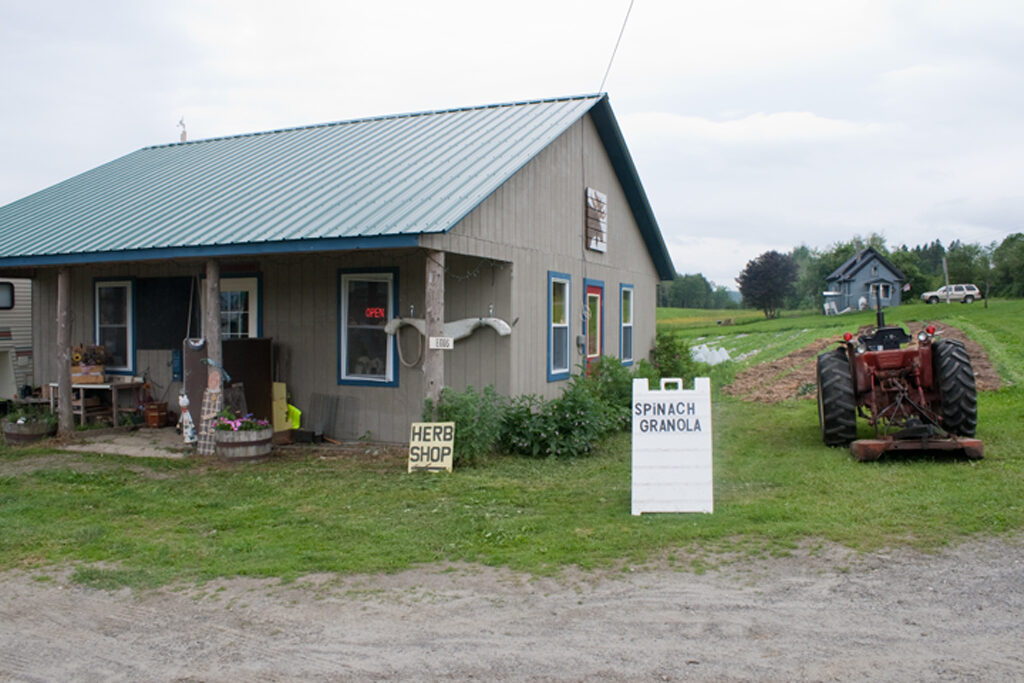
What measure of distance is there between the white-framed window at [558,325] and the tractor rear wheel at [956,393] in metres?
5.07

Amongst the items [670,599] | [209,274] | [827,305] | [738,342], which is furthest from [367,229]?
[827,305]

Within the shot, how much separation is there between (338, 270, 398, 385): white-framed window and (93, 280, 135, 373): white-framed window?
13.7ft

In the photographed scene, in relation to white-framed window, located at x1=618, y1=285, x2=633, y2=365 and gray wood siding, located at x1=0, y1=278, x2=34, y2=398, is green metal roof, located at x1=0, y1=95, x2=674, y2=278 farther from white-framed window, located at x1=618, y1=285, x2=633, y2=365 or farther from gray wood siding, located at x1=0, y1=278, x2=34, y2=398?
gray wood siding, located at x1=0, y1=278, x2=34, y2=398

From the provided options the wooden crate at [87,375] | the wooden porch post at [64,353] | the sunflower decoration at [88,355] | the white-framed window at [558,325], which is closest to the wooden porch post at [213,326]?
the wooden porch post at [64,353]

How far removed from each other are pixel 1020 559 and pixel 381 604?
4.11 metres

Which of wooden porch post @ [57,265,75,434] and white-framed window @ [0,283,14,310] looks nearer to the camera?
wooden porch post @ [57,265,75,434]

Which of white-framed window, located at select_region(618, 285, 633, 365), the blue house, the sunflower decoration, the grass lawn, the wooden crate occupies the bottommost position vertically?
the grass lawn

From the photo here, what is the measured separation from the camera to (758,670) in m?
3.89

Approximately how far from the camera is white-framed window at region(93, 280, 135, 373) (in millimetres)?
13258

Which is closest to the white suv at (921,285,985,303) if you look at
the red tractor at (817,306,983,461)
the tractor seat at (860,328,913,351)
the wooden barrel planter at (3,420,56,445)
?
the tractor seat at (860,328,913,351)

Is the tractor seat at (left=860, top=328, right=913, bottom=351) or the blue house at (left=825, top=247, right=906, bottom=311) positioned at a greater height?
the blue house at (left=825, top=247, right=906, bottom=311)

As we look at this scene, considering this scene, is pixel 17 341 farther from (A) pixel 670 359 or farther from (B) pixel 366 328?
(A) pixel 670 359

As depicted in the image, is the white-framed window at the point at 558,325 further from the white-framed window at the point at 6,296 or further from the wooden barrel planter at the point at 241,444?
the white-framed window at the point at 6,296

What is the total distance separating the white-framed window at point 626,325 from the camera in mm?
15320
